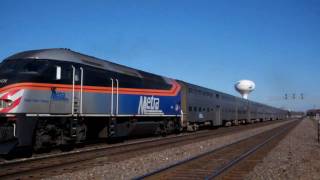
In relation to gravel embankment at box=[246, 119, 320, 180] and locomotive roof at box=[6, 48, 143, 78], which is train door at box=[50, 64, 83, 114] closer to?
locomotive roof at box=[6, 48, 143, 78]

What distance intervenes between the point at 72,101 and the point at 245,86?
105 meters

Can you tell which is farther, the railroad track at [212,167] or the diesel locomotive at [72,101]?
the diesel locomotive at [72,101]

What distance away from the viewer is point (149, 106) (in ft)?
80.7

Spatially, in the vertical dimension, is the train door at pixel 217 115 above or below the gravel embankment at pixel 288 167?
above

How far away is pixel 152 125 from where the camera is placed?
25.3 meters

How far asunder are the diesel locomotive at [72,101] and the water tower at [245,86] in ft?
305

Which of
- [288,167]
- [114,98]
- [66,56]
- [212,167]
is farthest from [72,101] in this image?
[288,167]

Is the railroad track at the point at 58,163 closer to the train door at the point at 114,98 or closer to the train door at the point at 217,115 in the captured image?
the train door at the point at 114,98

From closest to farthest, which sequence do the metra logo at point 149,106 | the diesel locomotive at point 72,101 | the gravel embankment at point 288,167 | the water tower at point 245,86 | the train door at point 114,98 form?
the gravel embankment at point 288,167, the diesel locomotive at point 72,101, the train door at point 114,98, the metra logo at point 149,106, the water tower at point 245,86

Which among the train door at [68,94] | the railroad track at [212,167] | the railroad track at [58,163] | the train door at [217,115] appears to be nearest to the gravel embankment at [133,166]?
the railroad track at [58,163]

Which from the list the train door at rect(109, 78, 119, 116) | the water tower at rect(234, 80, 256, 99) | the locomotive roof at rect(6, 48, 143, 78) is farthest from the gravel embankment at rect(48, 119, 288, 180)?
the water tower at rect(234, 80, 256, 99)

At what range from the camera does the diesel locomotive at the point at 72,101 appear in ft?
47.8

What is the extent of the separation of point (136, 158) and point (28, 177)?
5284 mm

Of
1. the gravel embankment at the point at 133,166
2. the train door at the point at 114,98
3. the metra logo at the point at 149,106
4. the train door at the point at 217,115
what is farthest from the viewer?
the train door at the point at 217,115
